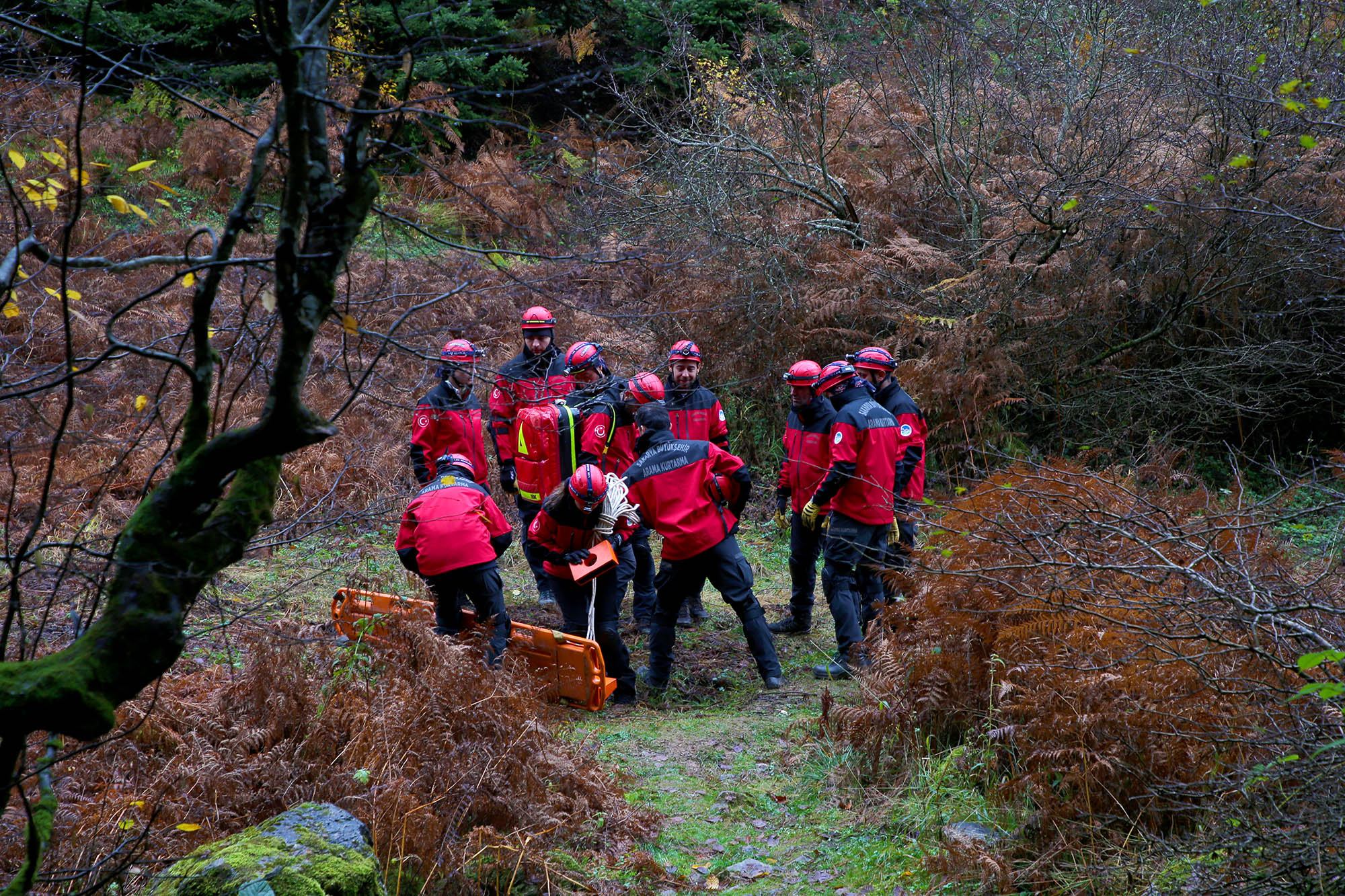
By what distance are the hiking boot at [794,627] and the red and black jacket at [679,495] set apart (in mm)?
1979

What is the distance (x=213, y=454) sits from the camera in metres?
2.41

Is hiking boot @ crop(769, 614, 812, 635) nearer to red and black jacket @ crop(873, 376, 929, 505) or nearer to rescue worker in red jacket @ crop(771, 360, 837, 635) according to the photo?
rescue worker in red jacket @ crop(771, 360, 837, 635)

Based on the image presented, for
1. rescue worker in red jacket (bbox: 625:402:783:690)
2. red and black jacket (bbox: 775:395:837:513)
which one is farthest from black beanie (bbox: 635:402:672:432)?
red and black jacket (bbox: 775:395:837:513)

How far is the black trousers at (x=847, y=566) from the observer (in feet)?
24.5

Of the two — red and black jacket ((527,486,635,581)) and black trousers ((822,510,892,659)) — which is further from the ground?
red and black jacket ((527,486,635,581))

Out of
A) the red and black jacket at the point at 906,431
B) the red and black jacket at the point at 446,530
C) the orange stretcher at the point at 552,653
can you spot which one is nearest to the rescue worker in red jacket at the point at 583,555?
the orange stretcher at the point at 552,653

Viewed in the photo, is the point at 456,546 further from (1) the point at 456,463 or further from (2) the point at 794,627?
(2) the point at 794,627

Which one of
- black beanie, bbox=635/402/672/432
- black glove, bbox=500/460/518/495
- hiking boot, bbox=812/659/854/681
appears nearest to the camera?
black beanie, bbox=635/402/672/432

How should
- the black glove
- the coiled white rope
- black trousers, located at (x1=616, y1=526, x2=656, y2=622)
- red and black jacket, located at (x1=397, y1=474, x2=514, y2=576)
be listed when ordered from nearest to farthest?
red and black jacket, located at (x1=397, y1=474, x2=514, y2=576)
the coiled white rope
black trousers, located at (x1=616, y1=526, x2=656, y2=622)
the black glove

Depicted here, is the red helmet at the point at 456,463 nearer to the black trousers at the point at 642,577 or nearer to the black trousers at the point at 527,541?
the black trousers at the point at 527,541

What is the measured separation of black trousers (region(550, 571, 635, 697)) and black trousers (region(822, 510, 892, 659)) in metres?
1.67

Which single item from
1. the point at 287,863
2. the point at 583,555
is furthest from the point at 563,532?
the point at 287,863

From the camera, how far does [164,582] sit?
A: 96.7 inches

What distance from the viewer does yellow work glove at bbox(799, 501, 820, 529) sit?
7.73 meters
